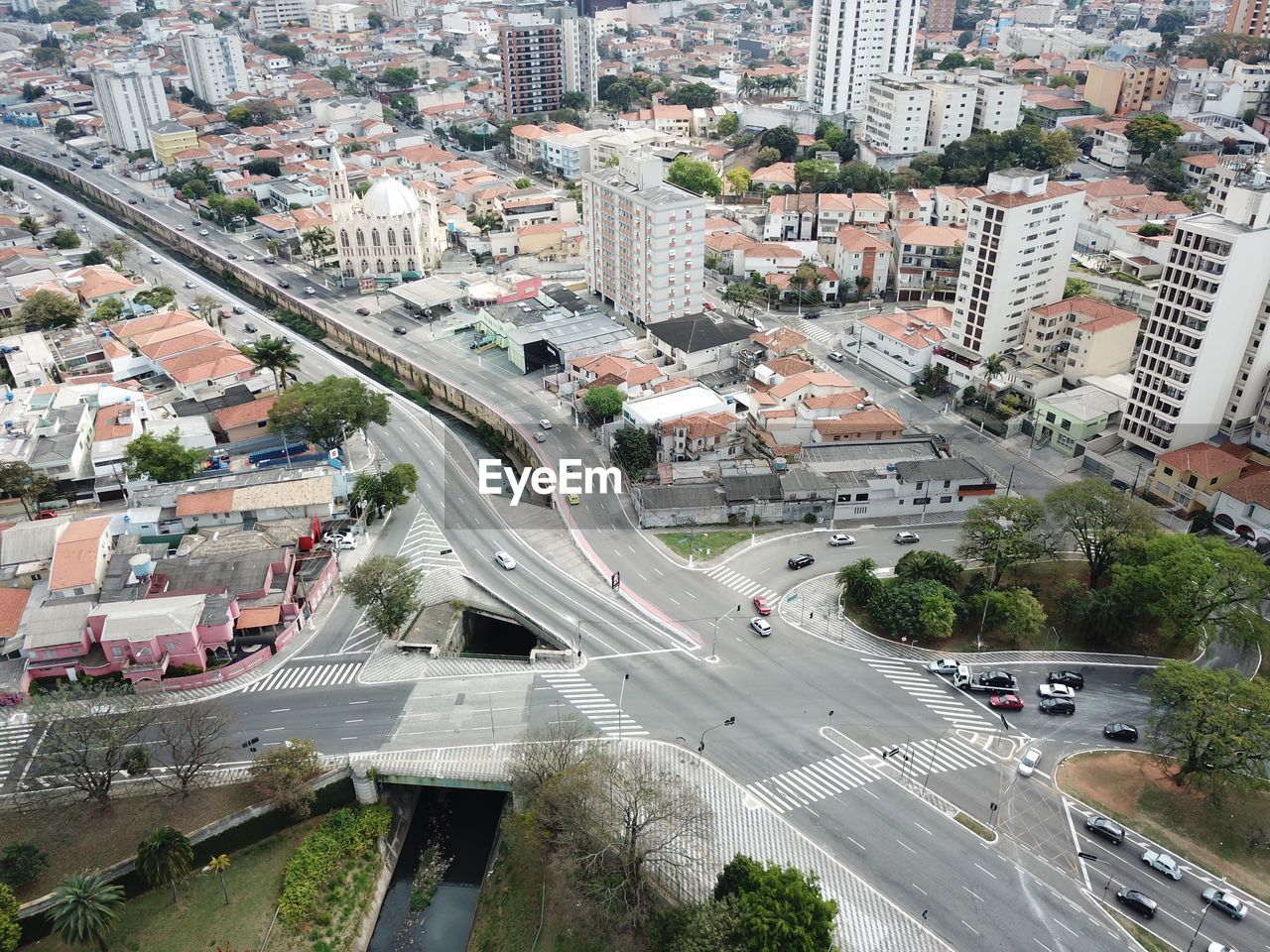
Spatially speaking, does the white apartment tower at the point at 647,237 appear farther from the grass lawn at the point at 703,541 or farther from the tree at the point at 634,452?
the grass lawn at the point at 703,541

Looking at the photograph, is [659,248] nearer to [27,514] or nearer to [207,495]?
[207,495]

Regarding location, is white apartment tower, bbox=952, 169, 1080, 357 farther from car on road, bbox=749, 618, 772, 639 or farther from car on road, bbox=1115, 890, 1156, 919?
car on road, bbox=1115, 890, 1156, 919

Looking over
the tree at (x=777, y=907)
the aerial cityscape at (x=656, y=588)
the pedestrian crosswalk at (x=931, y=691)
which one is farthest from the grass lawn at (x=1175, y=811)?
the tree at (x=777, y=907)

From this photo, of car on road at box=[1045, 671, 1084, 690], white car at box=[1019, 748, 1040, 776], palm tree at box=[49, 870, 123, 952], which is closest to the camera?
palm tree at box=[49, 870, 123, 952]

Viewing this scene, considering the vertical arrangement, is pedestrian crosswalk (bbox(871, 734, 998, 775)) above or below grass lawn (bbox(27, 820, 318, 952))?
above

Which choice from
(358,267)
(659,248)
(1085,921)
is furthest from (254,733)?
(358,267)

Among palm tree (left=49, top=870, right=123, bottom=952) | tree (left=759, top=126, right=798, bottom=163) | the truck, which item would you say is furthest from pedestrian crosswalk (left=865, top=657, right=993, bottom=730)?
tree (left=759, top=126, right=798, bottom=163)

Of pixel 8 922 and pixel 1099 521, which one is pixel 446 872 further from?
pixel 1099 521
